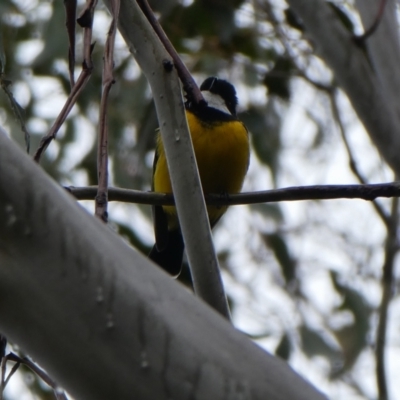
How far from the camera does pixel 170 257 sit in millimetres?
3150

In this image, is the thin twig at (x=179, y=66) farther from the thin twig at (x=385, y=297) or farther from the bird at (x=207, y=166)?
the thin twig at (x=385, y=297)

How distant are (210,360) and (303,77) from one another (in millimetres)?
3214

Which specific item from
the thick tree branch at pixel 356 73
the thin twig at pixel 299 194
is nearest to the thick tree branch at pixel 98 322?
the thin twig at pixel 299 194

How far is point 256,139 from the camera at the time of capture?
421 cm

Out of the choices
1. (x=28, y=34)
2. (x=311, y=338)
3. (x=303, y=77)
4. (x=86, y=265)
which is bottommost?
(x=86, y=265)

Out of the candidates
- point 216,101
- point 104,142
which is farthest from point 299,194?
point 216,101

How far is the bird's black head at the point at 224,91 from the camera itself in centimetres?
352

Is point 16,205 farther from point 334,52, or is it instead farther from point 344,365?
point 344,365

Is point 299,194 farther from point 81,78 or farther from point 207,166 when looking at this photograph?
point 207,166

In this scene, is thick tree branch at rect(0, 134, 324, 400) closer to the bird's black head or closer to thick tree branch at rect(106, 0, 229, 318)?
thick tree branch at rect(106, 0, 229, 318)

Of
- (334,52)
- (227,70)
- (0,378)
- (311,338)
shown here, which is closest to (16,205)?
(0,378)

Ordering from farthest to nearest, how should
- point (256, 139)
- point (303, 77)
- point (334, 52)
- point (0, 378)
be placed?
point (256, 139) → point (303, 77) → point (334, 52) → point (0, 378)

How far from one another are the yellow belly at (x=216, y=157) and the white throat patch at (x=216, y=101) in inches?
8.9

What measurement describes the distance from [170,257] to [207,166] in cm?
41
